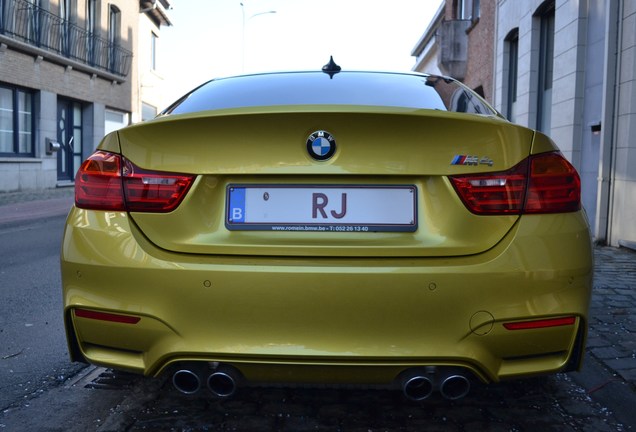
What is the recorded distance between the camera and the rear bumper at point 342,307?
2.21 metres

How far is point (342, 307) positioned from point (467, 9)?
20.3 meters

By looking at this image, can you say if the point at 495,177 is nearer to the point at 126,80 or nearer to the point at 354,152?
the point at 354,152

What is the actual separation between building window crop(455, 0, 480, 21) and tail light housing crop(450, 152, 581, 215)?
1679cm

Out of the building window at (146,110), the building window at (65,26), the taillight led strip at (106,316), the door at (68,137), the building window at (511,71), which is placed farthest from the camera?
the building window at (146,110)

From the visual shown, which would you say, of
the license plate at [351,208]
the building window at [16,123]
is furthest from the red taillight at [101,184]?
the building window at [16,123]

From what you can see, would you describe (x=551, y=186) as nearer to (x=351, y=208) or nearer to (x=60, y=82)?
(x=351, y=208)

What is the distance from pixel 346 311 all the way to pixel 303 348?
193 mm

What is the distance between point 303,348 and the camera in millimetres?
2227

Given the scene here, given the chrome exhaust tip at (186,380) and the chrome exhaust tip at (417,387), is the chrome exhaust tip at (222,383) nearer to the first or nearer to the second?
the chrome exhaust tip at (186,380)

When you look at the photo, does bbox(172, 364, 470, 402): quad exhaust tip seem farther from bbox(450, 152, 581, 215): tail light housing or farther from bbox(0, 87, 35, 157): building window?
bbox(0, 87, 35, 157): building window

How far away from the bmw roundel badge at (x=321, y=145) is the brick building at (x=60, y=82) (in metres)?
17.7

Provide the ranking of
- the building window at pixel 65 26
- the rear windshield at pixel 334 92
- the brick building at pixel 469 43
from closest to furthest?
the rear windshield at pixel 334 92
the brick building at pixel 469 43
the building window at pixel 65 26

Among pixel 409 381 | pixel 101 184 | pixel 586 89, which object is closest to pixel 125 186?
pixel 101 184

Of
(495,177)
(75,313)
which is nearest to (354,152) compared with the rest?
(495,177)
